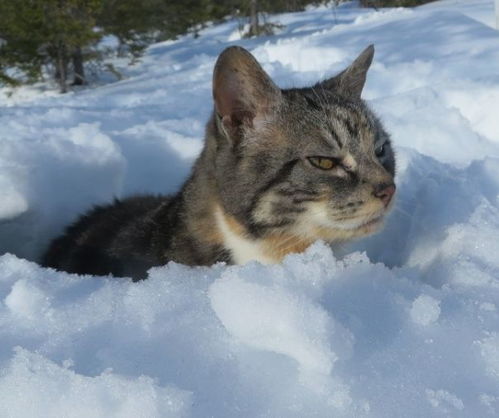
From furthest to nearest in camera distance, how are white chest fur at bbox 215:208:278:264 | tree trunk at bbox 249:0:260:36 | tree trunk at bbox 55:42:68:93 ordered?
tree trunk at bbox 249:0:260:36, tree trunk at bbox 55:42:68:93, white chest fur at bbox 215:208:278:264

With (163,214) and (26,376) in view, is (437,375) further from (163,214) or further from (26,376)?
(163,214)

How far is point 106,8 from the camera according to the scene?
44.0 ft

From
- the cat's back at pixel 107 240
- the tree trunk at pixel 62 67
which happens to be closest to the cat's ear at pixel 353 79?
the cat's back at pixel 107 240

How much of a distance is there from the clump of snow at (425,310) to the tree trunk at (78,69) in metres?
12.0

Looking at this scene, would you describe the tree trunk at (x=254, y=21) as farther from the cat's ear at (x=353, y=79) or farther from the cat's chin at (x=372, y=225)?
the cat's chin at (x=372, y=225)

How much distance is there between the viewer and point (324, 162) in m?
1.97

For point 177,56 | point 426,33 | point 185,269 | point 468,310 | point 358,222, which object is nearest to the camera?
point 468,310

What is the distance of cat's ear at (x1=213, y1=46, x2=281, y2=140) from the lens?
76.7 inches

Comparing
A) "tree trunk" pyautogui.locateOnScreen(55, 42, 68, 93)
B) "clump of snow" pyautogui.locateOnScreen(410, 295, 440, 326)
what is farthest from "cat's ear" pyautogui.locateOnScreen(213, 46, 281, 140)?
"tree trunk" pyautogui.locateOnScreen(55, 42, 68, 93)

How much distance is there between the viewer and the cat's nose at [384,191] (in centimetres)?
192

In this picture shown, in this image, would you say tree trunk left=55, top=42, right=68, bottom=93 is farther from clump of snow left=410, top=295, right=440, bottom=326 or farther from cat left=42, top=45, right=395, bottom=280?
clump of snow left=410, top=295, right=440, bottom=326

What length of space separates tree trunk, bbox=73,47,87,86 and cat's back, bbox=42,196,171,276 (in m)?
10.2

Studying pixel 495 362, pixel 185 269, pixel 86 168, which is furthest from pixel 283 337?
pixel 86 168

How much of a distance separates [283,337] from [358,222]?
2.66ft
